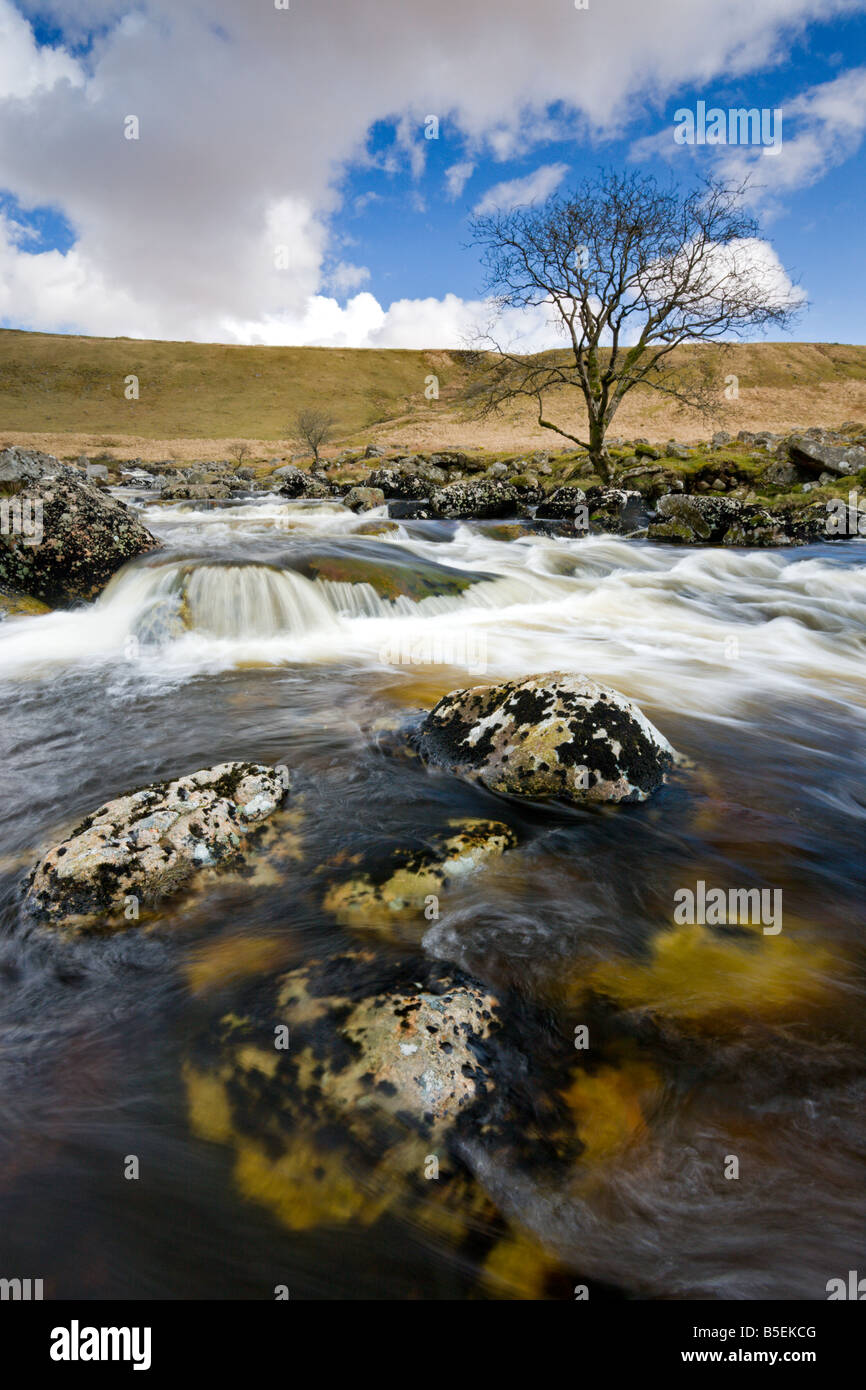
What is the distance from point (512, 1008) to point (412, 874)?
41.1 inches

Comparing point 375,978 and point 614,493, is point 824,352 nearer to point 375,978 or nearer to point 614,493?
point 614,493

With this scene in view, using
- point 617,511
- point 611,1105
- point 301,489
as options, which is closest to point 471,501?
point 617,511

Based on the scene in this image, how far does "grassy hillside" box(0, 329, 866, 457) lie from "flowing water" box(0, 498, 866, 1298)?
155 ft

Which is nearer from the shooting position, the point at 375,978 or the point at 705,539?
the point at 375,978

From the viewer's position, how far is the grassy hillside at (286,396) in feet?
204

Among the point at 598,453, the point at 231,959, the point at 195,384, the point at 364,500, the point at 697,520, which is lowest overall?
the point at 231,959

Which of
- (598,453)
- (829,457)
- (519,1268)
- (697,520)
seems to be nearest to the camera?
(519,1268)

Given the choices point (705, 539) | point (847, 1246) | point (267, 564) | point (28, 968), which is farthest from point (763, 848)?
point (705, 539)

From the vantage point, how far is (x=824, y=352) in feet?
314

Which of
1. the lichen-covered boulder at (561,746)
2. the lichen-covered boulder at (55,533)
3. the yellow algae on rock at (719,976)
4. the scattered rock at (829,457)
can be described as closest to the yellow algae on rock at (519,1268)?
the yellow algae on rock at (719,976)

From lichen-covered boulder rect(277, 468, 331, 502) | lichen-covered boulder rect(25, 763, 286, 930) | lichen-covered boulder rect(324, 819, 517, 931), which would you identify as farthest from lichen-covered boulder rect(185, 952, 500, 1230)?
lichen-covered boulder rect(277, 468, 331, 502)

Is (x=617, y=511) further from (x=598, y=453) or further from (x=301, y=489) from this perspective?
(x=301, y=489)

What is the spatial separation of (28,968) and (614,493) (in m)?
21.3

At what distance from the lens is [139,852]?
3.44 meters
